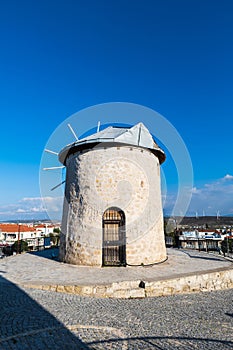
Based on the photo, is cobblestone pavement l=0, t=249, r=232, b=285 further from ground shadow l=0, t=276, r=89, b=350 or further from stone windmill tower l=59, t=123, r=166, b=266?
ground shadow l=0, t=276, r=89, b=350

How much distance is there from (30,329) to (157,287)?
4456 mm

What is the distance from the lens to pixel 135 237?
37.8 ft

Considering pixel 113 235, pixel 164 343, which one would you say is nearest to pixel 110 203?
pixel 113 235

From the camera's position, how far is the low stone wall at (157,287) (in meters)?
7.05

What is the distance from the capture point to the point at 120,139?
12.1m

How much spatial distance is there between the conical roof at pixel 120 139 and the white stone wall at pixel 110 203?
34 cm

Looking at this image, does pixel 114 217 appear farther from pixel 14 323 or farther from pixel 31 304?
pixel 14 323

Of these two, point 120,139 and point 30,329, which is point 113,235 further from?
point 30,329

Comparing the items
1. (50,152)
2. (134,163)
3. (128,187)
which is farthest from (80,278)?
(50,152)

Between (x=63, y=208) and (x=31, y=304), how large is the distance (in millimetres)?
8758

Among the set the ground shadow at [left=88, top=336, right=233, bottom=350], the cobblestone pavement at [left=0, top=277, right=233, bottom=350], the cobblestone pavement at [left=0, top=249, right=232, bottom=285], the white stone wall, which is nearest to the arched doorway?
the white stone wall

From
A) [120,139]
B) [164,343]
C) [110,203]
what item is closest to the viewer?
[164,343]

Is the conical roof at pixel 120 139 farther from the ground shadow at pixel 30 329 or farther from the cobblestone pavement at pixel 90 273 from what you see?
the ground shadow at pixel 30 329

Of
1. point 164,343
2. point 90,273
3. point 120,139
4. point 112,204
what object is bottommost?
point 164,343
